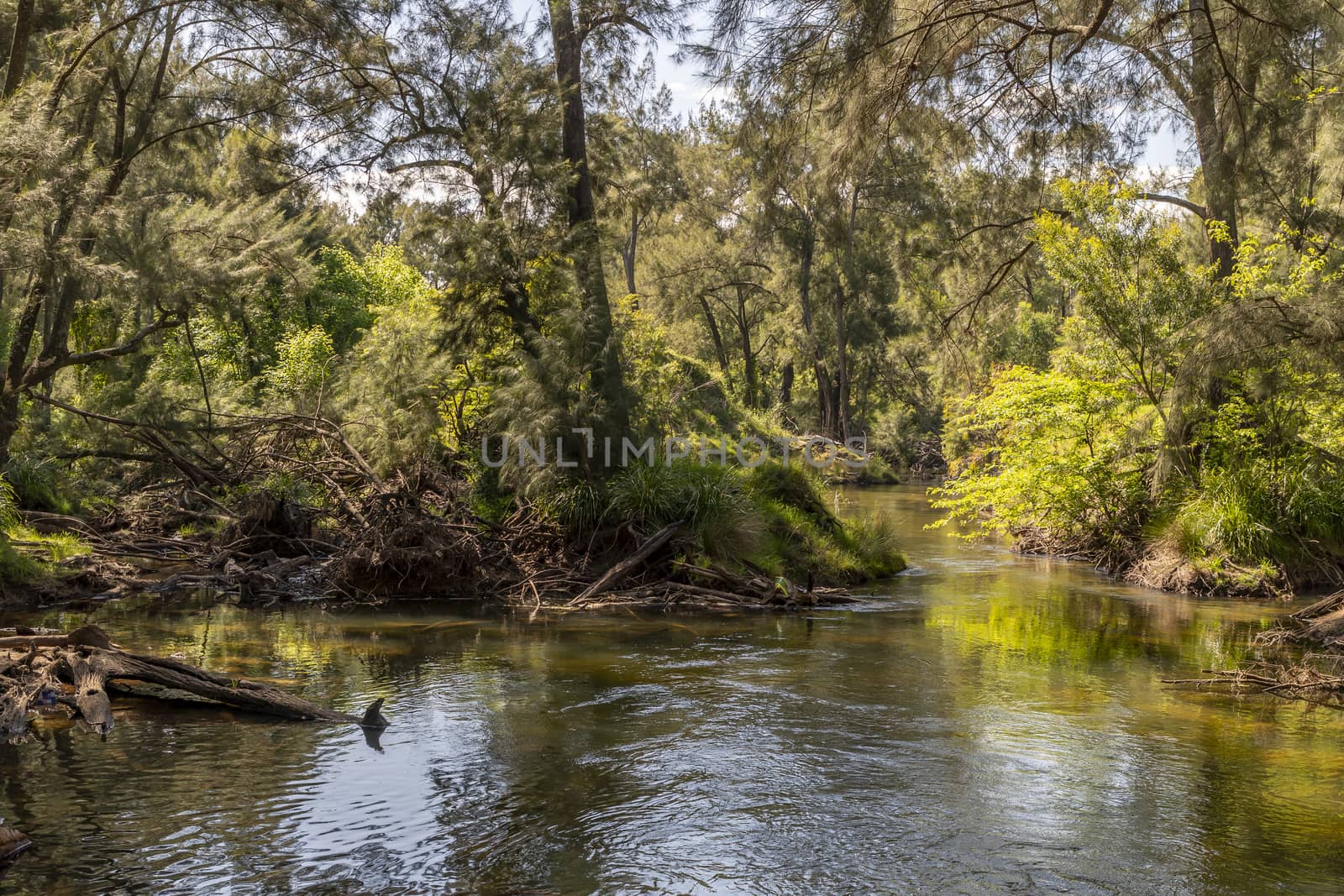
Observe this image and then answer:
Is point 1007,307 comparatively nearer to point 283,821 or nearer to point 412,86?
point 412,86

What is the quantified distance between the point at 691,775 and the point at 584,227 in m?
10.1

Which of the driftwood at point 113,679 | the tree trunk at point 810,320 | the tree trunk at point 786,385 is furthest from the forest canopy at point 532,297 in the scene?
the tree trunk at point 786,385

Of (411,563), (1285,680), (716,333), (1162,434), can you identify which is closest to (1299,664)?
(1285,680)

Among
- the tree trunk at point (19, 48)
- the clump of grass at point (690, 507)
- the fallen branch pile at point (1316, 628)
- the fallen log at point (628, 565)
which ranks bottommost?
the fallen branch pile at point (1316, 628)

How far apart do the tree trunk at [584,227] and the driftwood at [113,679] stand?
24.3 feet

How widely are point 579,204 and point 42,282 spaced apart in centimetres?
736

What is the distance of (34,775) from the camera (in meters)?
6.32

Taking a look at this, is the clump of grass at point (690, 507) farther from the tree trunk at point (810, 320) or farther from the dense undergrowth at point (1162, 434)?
the tree trunk at point (810, 320)

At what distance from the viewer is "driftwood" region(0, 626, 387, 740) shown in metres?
7.50

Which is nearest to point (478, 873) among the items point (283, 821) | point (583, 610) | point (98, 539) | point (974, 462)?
point (283, 821)

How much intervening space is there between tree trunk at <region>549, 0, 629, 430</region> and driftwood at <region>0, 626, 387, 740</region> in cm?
741

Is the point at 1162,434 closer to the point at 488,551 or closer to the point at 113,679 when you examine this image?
the point at 488,551

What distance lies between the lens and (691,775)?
272 inches

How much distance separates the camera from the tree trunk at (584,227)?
14609mm
